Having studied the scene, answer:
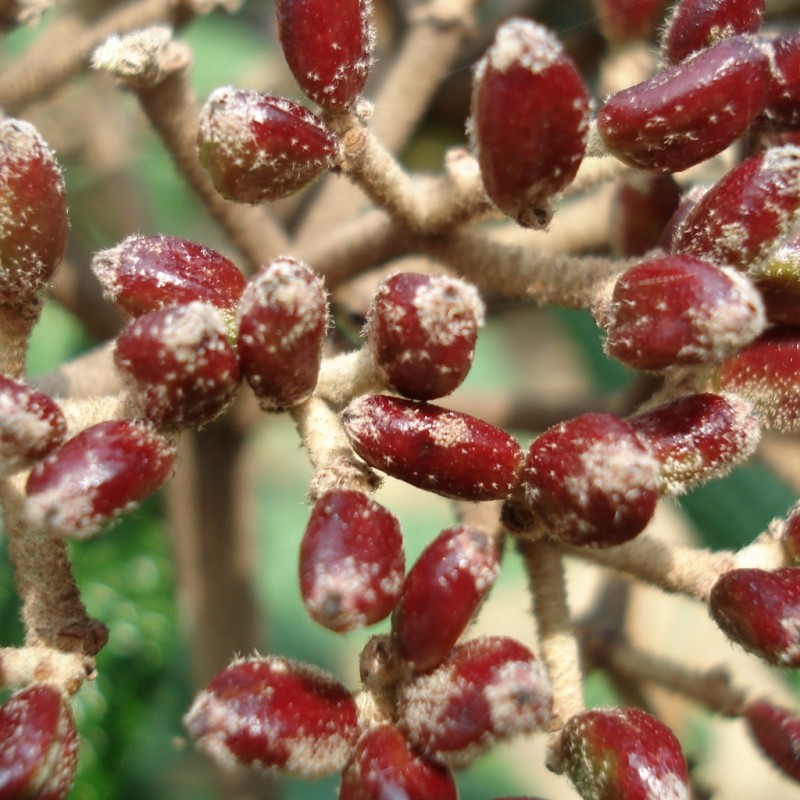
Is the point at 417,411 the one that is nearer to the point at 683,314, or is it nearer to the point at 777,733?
the point at 683,314

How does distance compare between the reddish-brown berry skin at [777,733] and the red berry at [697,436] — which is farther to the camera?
the reddish-brown berry skin at [777,733]

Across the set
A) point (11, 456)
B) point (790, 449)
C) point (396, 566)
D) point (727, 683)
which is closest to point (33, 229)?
point (11, 456)

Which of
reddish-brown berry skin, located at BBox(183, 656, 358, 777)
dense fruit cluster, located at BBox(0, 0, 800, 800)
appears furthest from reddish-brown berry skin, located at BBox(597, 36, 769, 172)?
reddish-brown berry skin, located at BBox(183, 656, 358, 777)

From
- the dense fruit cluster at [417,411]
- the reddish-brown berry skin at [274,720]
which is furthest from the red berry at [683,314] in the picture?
the reddish-brown berry skin at [274,720]

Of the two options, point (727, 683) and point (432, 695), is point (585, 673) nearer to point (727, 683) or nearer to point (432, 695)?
point (727, 683)

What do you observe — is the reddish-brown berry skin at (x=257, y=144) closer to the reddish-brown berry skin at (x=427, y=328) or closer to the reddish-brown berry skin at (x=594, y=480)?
the reddish-brown berry skin at (x=427, y=328)

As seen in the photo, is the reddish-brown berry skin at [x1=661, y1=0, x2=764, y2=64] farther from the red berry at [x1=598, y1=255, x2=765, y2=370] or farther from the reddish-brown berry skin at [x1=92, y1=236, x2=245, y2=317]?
the reddish-brown berry skin at [x1=92, y1=236, x2=245, y2=317]
